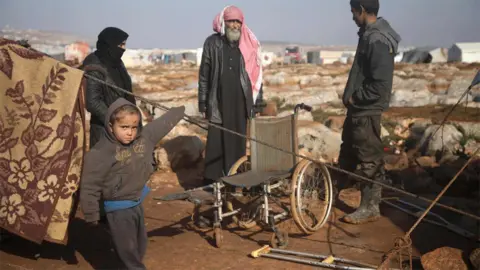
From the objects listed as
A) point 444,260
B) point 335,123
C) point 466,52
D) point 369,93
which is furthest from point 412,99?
point 466,52

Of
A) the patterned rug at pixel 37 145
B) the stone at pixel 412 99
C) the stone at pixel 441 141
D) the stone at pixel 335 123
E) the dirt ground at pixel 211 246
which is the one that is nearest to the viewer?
the patterned rug at pixel 37 145

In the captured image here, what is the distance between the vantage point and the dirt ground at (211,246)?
13.8 feet

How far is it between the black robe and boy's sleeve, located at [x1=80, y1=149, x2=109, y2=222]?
97.2 inches

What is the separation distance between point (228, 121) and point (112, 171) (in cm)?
246

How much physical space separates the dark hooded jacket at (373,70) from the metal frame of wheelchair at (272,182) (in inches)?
21.1

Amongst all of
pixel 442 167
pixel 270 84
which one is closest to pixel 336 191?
pixel 442 167

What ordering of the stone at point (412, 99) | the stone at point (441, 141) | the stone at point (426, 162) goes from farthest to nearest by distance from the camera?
the stone at point (412, 99), the stone at point (441, 141), the stone at point (426, 162)

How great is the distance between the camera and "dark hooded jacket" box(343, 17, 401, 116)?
16.1ft

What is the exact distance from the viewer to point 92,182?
3373 millimetres

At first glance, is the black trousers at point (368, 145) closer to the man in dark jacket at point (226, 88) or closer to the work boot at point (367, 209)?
the work boot at point (367, 209)

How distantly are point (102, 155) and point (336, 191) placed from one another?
328 centimetres

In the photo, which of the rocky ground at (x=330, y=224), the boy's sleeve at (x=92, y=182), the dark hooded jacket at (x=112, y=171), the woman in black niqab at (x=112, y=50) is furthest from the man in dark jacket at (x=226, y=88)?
the boy's sleeve at (x=92, y=182)

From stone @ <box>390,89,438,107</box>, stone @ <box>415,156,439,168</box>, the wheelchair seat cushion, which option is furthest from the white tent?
the wheelchair seat cushion

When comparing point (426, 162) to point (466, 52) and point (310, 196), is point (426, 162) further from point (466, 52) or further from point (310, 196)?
point (466, 52)
